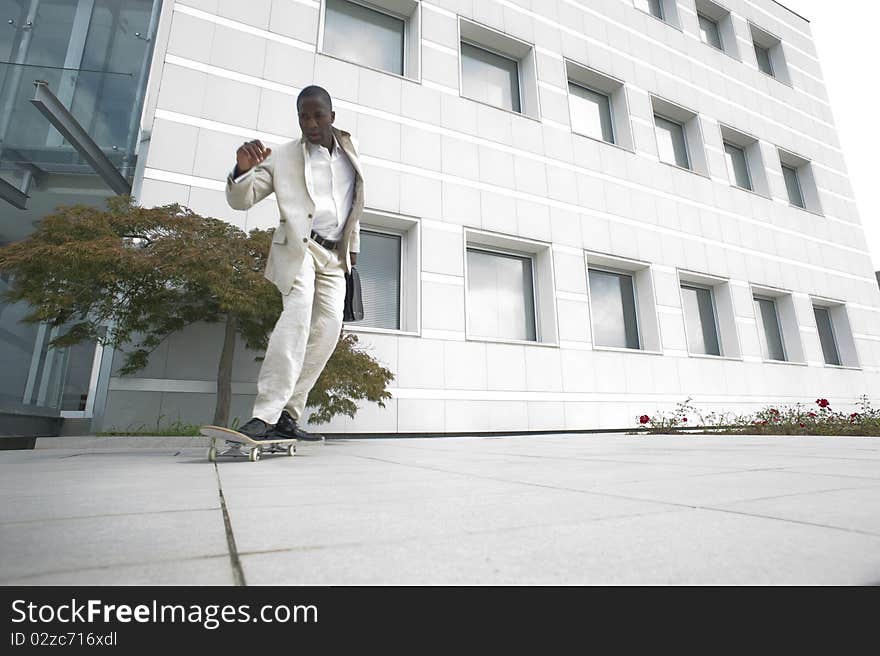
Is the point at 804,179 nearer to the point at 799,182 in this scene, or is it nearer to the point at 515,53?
the point at 799,182

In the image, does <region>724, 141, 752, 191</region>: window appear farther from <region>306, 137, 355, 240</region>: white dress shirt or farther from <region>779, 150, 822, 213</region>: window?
<region>306, 137, 355, 240</region>: white dress shirt

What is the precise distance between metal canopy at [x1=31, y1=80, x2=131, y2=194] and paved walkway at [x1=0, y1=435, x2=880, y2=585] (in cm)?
504

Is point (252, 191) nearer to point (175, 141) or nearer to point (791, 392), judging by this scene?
point (175, 141)

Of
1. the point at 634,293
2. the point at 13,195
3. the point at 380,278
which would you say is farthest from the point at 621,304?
the point at 13,195

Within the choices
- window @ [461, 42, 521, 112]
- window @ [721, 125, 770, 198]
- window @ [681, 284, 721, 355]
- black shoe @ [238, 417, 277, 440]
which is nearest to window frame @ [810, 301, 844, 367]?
window @ [721, 125, 770, 198]

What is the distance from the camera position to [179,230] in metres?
3.92

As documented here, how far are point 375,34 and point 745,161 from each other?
8949mm

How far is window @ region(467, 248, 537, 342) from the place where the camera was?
665 cm

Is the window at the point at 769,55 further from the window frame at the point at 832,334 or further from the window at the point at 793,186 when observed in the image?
the window frame at the point at 832,334

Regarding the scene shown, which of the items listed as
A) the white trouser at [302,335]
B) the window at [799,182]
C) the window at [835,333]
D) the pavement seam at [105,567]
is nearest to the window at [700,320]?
the window at [835,333]

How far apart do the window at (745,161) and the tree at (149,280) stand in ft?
33.8

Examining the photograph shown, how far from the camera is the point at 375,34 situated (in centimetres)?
717

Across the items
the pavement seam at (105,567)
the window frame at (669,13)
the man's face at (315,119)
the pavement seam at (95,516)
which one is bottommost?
the pavement seam at (105,567)

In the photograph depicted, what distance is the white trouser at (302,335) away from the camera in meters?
2.41
